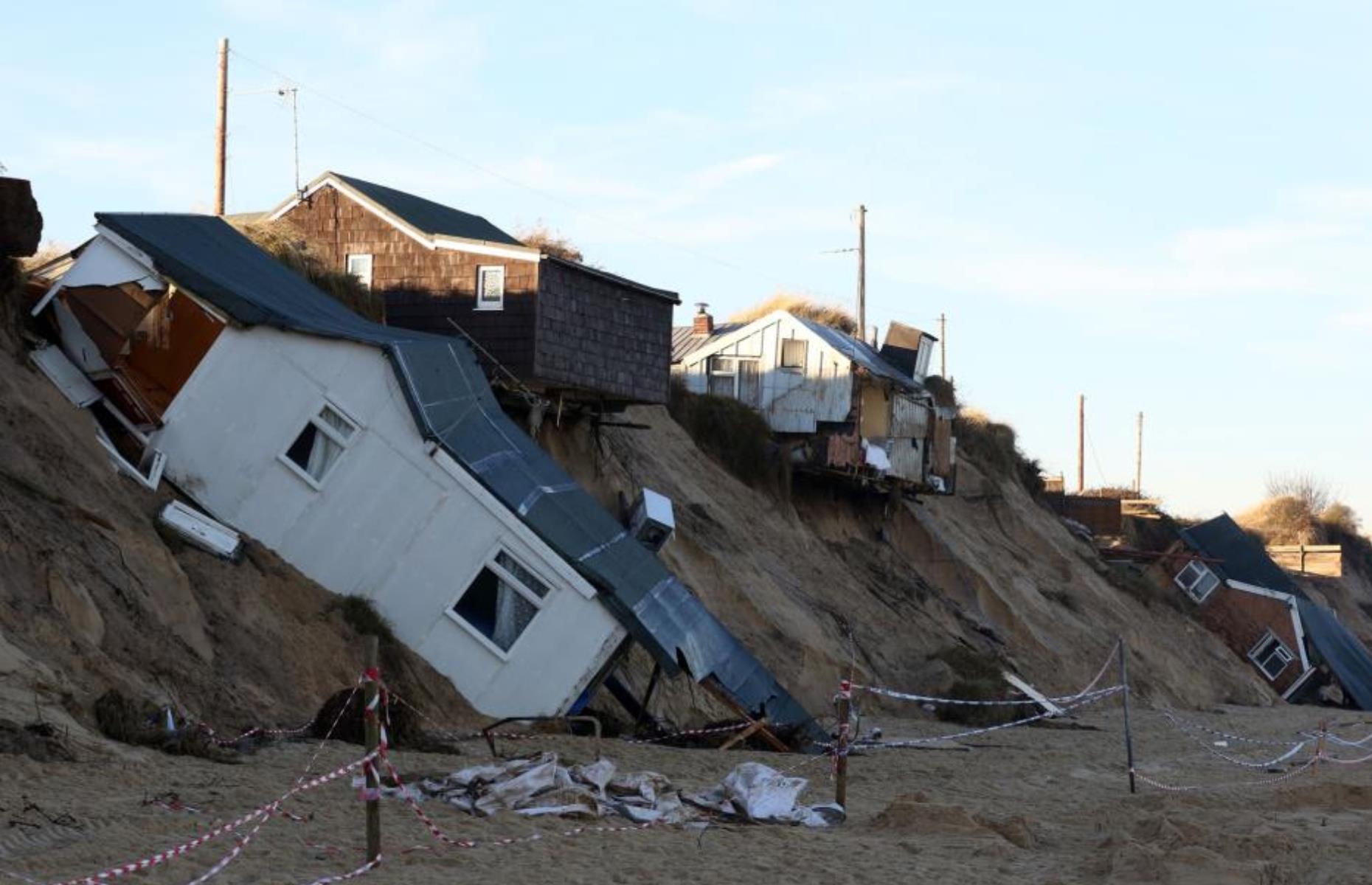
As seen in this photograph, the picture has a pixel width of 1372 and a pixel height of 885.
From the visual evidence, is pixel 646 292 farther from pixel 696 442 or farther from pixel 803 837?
pixel 803 837

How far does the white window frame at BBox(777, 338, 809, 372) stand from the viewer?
4609 centimetres

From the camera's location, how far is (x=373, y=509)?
71.9 ft

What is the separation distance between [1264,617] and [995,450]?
949 cm

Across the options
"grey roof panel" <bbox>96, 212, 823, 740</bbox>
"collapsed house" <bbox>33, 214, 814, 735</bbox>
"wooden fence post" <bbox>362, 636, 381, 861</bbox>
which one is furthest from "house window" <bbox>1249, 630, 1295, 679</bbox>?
"wooden fence post" <bbox>362, 636, 381, 861</bbox>

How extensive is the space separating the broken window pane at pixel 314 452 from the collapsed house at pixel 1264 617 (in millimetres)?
38852

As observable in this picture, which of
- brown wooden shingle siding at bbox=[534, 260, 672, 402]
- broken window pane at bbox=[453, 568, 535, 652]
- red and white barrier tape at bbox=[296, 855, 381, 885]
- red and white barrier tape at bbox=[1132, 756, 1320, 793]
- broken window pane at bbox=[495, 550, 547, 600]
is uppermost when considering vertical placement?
brown wooden shingle siding at bbox=[534, 260, 672, 402]

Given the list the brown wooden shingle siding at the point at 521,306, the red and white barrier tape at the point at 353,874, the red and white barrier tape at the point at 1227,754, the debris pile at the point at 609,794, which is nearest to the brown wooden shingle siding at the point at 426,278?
the brown wooden shingle siding at the point at 521,306

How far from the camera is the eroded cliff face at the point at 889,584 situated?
32.3 m

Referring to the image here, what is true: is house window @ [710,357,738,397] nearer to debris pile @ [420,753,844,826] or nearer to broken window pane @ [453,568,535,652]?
broken window pane @ [453,568,535,652]

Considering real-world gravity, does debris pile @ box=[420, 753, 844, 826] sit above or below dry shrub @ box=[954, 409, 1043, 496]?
below

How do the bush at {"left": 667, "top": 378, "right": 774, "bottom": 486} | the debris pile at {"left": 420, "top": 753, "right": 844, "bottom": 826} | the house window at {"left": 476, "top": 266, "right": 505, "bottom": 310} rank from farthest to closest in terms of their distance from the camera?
the bush at {"left": 667, "top": 378, "right": 774, "bottom": 486}
the house window at {"left": 476, "top": 266, "right": 505, "bottom": 310}
the debris pile at {"left": 420, "top": 753, "right": 844, "bottom": 826}

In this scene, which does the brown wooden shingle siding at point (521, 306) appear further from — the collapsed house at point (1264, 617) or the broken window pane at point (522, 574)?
the collapsed house at point (1264, 617)

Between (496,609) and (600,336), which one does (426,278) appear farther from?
(496,609)

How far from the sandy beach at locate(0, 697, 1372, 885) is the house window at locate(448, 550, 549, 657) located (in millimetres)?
1885
